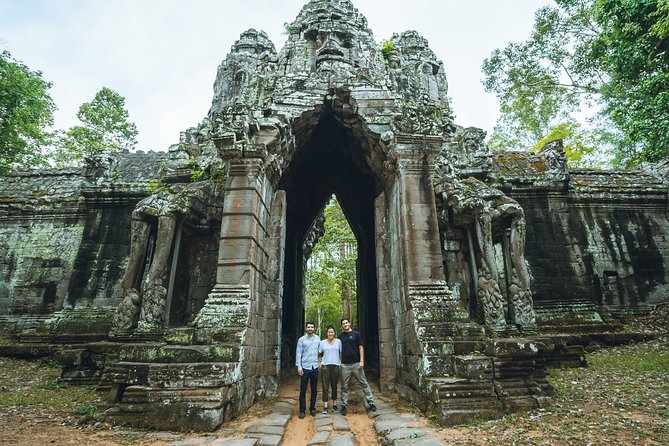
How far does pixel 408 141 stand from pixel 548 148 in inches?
306

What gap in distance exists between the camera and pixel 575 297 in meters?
11.0

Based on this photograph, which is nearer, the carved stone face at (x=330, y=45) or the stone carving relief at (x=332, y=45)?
the stone carving relief at (x=332, y=45)

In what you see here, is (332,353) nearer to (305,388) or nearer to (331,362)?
(331,362)

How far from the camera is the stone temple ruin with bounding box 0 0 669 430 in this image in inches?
214

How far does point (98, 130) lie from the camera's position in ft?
85.7

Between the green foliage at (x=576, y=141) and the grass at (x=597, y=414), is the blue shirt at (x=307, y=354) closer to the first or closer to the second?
the grass at (x=597, y=414)

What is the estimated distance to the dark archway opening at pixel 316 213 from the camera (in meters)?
11.1

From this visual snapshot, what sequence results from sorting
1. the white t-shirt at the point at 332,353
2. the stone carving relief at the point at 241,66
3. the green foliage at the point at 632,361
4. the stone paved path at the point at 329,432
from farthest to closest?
the stone carving relief at the point at 241,66 → the green foliage at the point at 632,361 → the white t-shirt at the point at 332,353 → the stone paved path at the point at 329,432

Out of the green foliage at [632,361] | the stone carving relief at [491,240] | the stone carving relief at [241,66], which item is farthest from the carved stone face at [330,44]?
the green foliage at [632,361]

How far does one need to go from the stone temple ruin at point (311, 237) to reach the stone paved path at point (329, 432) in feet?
1.22

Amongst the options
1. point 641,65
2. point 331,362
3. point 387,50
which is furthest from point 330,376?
point 641,65

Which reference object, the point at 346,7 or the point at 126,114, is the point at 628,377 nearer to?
the point at 346,7

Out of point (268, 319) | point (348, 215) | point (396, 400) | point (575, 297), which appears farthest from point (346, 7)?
point (575, 297)

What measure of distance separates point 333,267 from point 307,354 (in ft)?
60.8
